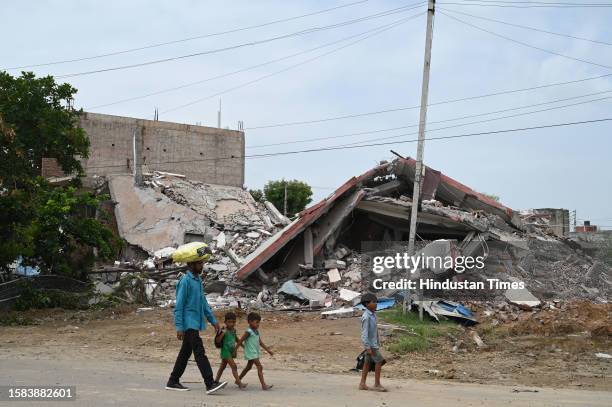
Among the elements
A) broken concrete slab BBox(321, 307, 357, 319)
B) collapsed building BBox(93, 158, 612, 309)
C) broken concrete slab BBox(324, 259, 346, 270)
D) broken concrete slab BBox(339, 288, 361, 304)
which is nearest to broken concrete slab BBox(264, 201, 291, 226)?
collapsed building BBox(93, 158, 612, 309)

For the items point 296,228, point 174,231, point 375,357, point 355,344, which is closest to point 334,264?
point 296,228

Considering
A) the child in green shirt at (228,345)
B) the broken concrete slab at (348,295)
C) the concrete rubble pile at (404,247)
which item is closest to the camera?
the child in green shirt at (228,345)

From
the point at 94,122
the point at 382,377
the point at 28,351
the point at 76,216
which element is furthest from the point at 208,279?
the point at 94,122

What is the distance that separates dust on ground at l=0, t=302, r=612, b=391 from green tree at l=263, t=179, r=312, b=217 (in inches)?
1322

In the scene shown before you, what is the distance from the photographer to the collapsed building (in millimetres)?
18203

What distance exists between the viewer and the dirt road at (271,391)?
6664mm

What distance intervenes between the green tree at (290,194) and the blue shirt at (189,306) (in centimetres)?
4262

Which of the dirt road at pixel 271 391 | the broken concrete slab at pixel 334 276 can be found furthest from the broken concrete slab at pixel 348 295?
the dirt road at pixel 271 391

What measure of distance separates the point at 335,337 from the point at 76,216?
29.8 ft

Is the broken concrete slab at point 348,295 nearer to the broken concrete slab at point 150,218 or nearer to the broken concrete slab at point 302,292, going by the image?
the broken concrete slab at point 302,292

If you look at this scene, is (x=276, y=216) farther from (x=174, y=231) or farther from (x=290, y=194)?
(x=290, y=194)

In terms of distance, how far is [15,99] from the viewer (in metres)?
17.1

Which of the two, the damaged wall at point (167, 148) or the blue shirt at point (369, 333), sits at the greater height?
the damaged wall at point (167, 148)

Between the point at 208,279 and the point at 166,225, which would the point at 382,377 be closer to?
the point at 208,279
